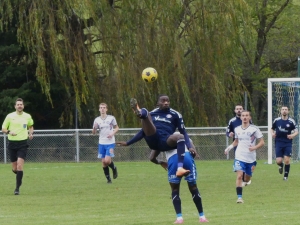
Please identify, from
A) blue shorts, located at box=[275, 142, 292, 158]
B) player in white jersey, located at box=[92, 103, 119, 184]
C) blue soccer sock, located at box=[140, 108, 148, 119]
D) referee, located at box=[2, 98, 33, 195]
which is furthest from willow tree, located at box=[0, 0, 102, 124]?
blue soccer sock, located at box=[140, 108, 148, 119]

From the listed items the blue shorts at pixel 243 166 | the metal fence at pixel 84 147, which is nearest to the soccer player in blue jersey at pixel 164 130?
the blue shorts at pixel 243 166

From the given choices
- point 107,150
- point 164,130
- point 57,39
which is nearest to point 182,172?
point 164,130

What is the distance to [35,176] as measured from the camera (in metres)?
22.3

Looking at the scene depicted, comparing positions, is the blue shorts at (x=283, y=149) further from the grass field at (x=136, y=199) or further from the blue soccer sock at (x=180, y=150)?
the blue soccer sock at (x=180, y=150)

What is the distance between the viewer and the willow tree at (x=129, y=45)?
91.5ft

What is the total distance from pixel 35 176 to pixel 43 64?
664cm

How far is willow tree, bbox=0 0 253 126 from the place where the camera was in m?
27.9

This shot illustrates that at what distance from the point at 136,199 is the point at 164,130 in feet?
13.9

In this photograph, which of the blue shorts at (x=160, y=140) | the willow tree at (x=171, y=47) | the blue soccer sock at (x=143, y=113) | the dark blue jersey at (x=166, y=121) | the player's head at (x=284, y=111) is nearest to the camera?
the blue soccer sock at (x=143, y=113)

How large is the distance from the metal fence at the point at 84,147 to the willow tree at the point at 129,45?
1.15m

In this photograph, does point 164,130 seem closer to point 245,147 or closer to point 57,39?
point 245,147

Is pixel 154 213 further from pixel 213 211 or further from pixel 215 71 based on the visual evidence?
pixel 215 71

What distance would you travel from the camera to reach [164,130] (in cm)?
1078

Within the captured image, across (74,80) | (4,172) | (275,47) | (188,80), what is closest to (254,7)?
(275,47)
